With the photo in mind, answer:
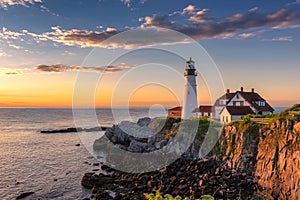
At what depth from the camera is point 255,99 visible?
1549 inches

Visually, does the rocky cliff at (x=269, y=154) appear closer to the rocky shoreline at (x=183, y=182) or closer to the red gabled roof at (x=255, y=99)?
the rocky shoreline at (x=183, y=182)

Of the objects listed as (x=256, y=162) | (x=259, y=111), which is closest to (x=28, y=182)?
(x=256, y=162)

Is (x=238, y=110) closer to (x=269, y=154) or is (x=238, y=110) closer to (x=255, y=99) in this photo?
(x=255, y=99)

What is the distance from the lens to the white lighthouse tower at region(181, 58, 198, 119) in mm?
42188

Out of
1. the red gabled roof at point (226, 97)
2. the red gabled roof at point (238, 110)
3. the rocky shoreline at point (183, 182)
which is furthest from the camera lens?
the red gabled roof at point (226, 97)

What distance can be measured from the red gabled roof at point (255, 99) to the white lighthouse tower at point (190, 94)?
7.08 meters

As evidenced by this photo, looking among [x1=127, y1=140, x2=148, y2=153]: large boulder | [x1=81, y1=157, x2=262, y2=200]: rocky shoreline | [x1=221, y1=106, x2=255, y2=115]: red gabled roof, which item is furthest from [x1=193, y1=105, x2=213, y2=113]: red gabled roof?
[x1=81, y1=157, x2=262, y2=200]: rocky shoreline

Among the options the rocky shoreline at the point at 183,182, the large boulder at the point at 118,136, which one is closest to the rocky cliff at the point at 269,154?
the rocky shoreline at the point at 183,182

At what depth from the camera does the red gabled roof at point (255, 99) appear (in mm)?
37906

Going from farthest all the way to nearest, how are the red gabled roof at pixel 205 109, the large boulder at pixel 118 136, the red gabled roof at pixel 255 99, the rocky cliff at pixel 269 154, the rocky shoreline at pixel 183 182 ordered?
the red gabled roof at pixel 205 109
the large boulder at pixel 118 136
the red gabled roof at pixel 255 99
the rocky shoreline at pixel 183 182
the rocky cliff at pixel 269 154

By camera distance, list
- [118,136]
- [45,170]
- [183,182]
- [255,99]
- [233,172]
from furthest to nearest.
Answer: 1. [118,136]
2. [255,99]
3. [45,170]
4. [233,172]
5. [183,182]

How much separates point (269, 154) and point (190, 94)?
22569 mm

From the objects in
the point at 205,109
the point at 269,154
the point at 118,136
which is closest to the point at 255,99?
the point at 205,109

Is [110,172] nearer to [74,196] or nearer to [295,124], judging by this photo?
[74,196]
